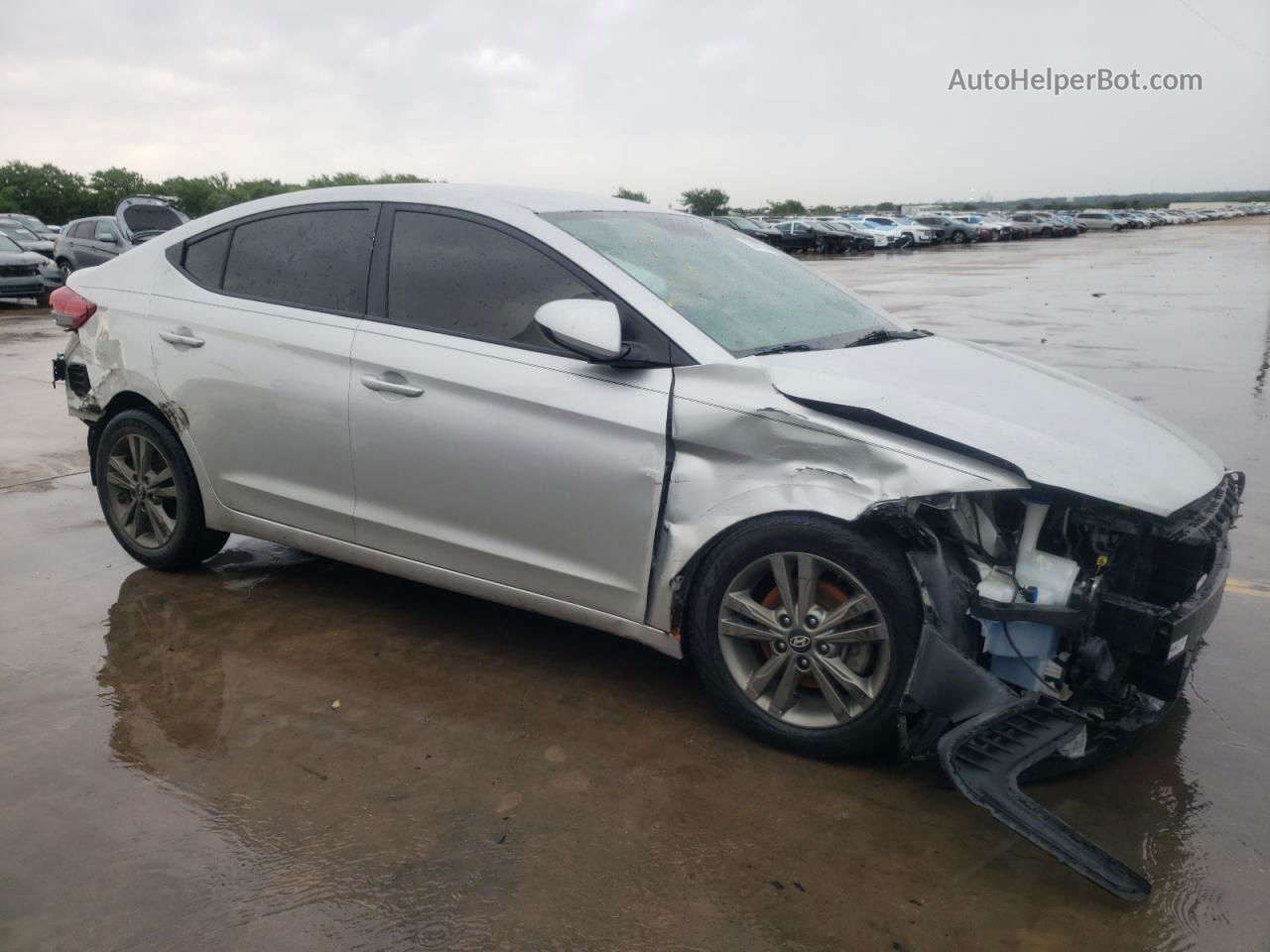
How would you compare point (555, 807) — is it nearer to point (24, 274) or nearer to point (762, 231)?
point (24, 274)

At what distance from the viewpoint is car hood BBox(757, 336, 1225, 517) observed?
2.95 meters

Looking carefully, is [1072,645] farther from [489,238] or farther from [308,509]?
[308,509]

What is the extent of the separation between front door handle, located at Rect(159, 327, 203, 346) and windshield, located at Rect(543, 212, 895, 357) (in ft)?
5.32

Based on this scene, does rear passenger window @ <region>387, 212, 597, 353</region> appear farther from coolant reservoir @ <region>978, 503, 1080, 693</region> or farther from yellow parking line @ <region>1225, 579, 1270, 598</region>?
yellow parking line @ <region>1225, 579, 1270, 598</region>

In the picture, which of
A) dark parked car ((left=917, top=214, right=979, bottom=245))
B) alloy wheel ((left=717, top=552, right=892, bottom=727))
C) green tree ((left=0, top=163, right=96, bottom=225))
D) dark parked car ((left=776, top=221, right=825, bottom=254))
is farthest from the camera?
dark parked car ((left=917, top=214, right=979, bottom=245))

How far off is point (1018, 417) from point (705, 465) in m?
0.93

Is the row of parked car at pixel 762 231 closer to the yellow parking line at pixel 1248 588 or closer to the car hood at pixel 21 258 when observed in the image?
the car hood at pixel 21 258

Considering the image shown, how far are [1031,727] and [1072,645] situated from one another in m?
0.27

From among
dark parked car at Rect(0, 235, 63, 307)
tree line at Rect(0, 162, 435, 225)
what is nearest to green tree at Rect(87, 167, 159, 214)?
tree line at Rect(0, 162, 435, 225)

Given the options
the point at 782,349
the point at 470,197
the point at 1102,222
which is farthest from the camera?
the point at 1102,222

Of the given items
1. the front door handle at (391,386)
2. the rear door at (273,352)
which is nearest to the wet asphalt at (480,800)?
the rear door at (273,352)

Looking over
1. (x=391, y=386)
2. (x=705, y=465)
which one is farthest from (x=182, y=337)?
(x=705, y=465)

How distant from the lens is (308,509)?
13.5ft

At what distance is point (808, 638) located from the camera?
10.2 ft
